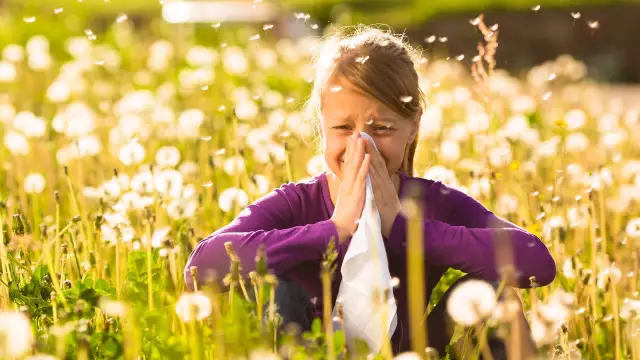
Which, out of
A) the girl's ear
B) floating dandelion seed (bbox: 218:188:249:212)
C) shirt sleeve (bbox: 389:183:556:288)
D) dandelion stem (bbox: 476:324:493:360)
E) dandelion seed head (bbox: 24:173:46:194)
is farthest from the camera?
dandelion seed head (bbox: 24:173:46:194)

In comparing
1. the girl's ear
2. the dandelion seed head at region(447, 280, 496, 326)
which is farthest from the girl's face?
the dandelion seed head at region(447, 280, 496, 326)

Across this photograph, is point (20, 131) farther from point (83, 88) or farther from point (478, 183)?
point (478, 183)

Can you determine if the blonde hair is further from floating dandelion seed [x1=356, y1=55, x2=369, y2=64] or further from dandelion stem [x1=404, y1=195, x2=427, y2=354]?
dandelion stem [x1=404, y1=195, x2=427, y2=354]

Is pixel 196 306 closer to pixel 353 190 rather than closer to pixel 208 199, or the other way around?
pixel 353 190

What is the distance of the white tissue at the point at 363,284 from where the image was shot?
6.75 feet

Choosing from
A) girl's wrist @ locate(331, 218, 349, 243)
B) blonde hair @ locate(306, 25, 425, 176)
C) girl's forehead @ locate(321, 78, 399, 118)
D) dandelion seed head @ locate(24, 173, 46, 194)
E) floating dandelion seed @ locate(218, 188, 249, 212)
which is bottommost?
girl's wrist @ locate(331, 218, 349, 243)

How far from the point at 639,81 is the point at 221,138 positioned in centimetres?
613

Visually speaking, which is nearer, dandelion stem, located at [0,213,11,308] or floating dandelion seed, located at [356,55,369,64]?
dandelion stem, located at [0,213,11,308]

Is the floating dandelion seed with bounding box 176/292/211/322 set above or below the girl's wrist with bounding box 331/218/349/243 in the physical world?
below

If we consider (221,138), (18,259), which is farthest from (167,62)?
(18,259)

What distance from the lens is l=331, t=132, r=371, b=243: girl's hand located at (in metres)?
2.14

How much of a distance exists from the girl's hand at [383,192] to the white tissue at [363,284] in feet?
0.20

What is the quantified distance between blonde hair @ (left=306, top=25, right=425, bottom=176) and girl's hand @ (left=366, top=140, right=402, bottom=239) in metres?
0.14

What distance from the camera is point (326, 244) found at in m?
2.13
